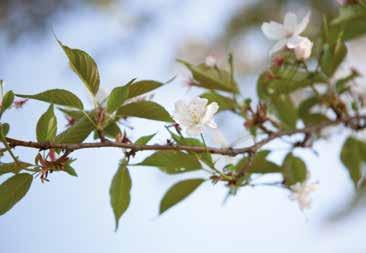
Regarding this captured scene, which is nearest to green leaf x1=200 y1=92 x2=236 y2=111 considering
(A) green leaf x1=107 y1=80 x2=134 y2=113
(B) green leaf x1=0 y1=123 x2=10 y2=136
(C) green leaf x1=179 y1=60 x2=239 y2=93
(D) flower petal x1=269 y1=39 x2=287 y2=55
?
(C) green leaf x1=179 y1=60 x2=239 y2=93

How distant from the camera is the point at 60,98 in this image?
0.62 meters

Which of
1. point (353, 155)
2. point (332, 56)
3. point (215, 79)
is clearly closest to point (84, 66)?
point (215, 79)

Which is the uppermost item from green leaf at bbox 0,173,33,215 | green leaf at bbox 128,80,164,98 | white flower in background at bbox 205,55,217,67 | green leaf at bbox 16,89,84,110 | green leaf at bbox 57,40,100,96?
white flower in background at bbox 205,55,217,67

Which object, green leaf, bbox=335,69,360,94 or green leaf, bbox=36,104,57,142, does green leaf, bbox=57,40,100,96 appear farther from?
green leaf, bbox=335,69,360,94

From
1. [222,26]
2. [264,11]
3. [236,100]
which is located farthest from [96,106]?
[222,26]

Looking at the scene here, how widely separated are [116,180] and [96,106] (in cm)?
10

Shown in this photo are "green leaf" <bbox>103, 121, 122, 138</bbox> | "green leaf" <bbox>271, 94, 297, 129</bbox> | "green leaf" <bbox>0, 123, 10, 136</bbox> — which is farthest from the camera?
"green leaf" <bbox>271, 94, 297, 129</bbox>

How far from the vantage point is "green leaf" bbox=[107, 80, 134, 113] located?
0.59 meters

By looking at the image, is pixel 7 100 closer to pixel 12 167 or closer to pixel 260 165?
pixel 12 167

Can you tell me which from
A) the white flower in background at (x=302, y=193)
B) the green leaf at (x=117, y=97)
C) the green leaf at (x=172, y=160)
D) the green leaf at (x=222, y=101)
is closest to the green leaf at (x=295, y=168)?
the white flower in background at (x=302, y=193)

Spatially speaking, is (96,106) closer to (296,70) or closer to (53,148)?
(53,148)

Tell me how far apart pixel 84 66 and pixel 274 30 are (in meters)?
0.30

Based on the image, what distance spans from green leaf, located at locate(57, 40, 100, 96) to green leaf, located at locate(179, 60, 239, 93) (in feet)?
0.67

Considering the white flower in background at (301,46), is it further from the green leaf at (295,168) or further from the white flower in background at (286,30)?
the green leaf at (295,168)
